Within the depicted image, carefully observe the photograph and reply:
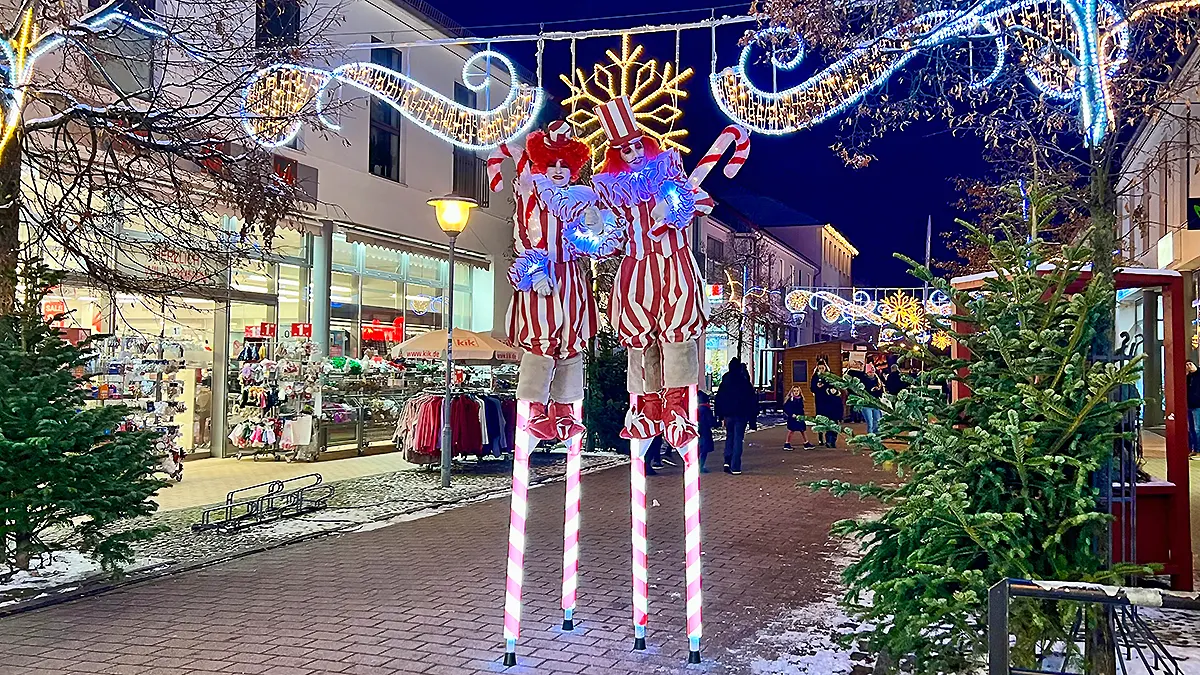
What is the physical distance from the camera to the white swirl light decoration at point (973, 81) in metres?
6.76

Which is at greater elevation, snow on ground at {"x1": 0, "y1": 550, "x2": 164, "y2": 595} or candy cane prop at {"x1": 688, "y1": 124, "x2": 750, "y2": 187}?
candy cane prop at {"x1": 688, "y1": 124, "x2": 750, "y2": 187}

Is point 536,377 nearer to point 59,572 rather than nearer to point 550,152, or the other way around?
point 550,152

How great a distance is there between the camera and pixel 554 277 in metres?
6.20

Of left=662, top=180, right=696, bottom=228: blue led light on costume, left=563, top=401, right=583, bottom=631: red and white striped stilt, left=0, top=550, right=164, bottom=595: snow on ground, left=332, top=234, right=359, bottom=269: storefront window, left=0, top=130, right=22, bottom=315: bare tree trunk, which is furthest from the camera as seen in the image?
left=332, top=234, right=359, bottom=269: storefront window

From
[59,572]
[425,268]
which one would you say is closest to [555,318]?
[59,572]

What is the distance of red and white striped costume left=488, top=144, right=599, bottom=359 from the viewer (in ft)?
20.1

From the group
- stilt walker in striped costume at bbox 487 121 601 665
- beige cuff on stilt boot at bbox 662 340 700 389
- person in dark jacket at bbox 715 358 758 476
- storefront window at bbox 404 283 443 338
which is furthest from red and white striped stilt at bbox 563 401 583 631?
storefront window at bbox 404 283 443 338

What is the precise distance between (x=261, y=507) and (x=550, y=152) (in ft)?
22.6

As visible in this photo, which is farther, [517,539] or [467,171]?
[467,171]

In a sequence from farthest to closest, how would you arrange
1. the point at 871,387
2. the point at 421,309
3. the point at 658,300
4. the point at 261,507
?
the point at 421,309 → the point at 871,387 → the point at 261,507 → the point at 658,300

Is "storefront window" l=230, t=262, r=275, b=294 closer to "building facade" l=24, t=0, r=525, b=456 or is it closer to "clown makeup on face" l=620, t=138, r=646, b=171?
"building facade" l=24, t=0, r=525, b=456

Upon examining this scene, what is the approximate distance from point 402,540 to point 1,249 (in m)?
4.52

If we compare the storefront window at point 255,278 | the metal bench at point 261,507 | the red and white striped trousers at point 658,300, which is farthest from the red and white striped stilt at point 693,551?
the storefront window at point 255,278

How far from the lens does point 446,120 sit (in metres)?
10.2
